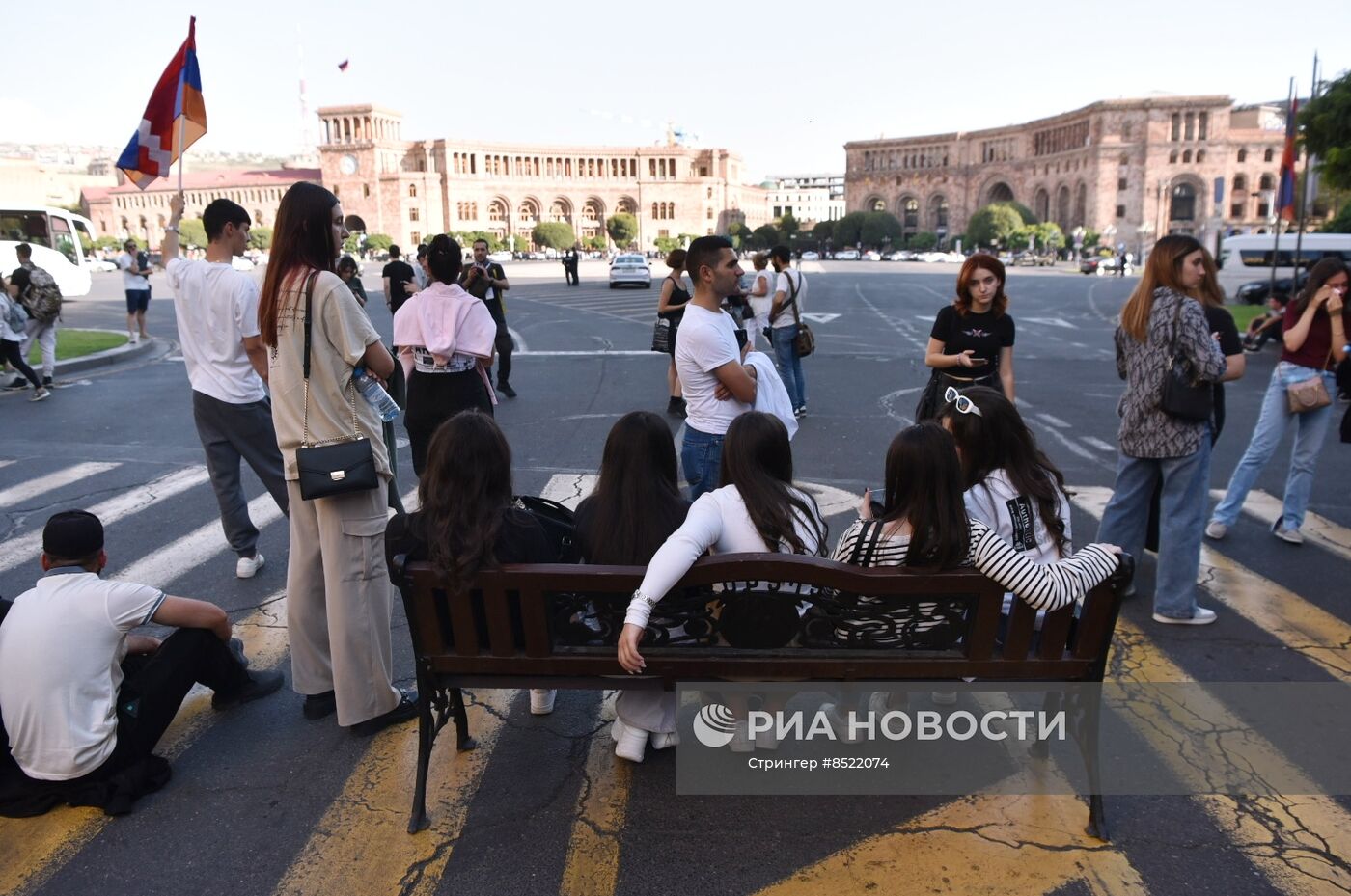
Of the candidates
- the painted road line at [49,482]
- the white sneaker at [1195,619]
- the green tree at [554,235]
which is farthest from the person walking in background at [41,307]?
the green tree at [554,235]

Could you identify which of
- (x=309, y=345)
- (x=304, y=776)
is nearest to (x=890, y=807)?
(x=304, y=776)

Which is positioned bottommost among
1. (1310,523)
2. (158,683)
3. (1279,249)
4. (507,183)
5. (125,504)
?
(1310,523)

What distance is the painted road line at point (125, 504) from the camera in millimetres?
5715

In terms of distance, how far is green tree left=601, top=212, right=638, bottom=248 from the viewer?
349ft

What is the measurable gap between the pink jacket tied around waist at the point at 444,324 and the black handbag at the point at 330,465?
1891 millimetres

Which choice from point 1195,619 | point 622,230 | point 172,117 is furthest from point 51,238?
point 622,230

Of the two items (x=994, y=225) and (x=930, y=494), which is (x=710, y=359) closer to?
(x=930, y=494)

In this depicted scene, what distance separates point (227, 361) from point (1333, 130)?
16.9 meters

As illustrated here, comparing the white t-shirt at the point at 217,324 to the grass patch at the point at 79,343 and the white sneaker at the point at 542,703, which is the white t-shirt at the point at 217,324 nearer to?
the white sneaker at the point at 542,703

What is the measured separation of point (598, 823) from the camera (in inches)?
117

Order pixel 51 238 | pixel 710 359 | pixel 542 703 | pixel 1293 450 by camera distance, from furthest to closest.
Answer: pixel 51 238, pixel 1293 450, pixel 710 359, pixel 542 703

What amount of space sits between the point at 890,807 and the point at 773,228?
99.5 m

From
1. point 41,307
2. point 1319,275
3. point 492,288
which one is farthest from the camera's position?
point 41,307

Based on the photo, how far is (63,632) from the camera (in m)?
2.96
